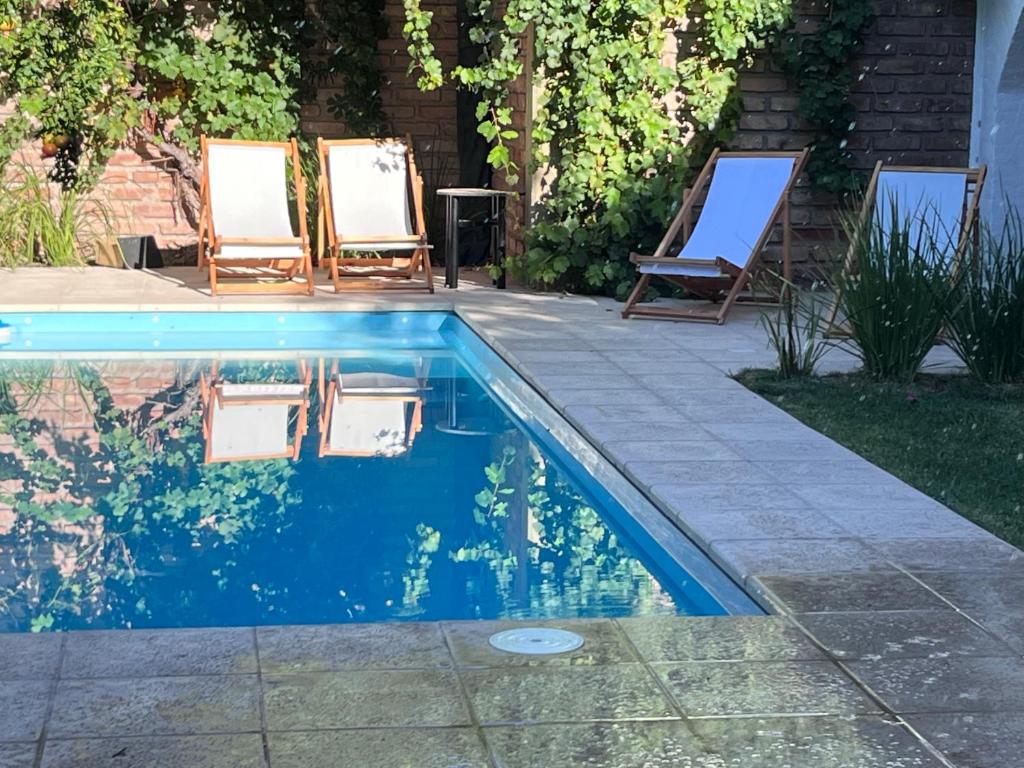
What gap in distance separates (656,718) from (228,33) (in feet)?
28.2

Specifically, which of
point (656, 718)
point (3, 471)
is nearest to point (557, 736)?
point (656, 718)

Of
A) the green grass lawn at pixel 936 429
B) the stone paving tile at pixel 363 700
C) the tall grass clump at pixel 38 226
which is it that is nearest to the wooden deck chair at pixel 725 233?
the green grass lawn at pixel 936 429

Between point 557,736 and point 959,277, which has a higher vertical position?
point 959,277

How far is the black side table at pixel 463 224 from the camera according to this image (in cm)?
910

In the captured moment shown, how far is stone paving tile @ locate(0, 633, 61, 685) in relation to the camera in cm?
286

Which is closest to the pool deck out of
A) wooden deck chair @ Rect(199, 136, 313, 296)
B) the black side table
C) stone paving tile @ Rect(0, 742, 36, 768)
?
stone paving tile @ Rect(0, 742, 36, 768)

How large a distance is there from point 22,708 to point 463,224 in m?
6.88

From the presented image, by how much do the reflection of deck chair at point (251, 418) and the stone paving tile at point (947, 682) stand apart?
9.81ft

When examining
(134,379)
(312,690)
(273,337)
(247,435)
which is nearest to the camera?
(312,690)

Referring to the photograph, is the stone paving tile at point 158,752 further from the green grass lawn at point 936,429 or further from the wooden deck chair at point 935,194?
the wooden deck chair at point 935,194

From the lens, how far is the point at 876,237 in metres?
6.04

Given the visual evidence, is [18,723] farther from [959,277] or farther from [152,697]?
[959,277]

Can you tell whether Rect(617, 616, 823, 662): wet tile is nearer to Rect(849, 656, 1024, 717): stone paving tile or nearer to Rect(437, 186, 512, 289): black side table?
Rect(849, 656, 1024, 717): stone paving tile

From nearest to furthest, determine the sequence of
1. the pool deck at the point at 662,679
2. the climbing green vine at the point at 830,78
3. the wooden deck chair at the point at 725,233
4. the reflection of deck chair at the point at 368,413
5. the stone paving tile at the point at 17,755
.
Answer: the stone paving tile at the point at 17,755 < the pool deck at the point at 662,679 < the reflection of deck chair at the point at 368,413 < the wooden deck chair at the point at 725,233 < the climbing green vine at the point at 830,78
